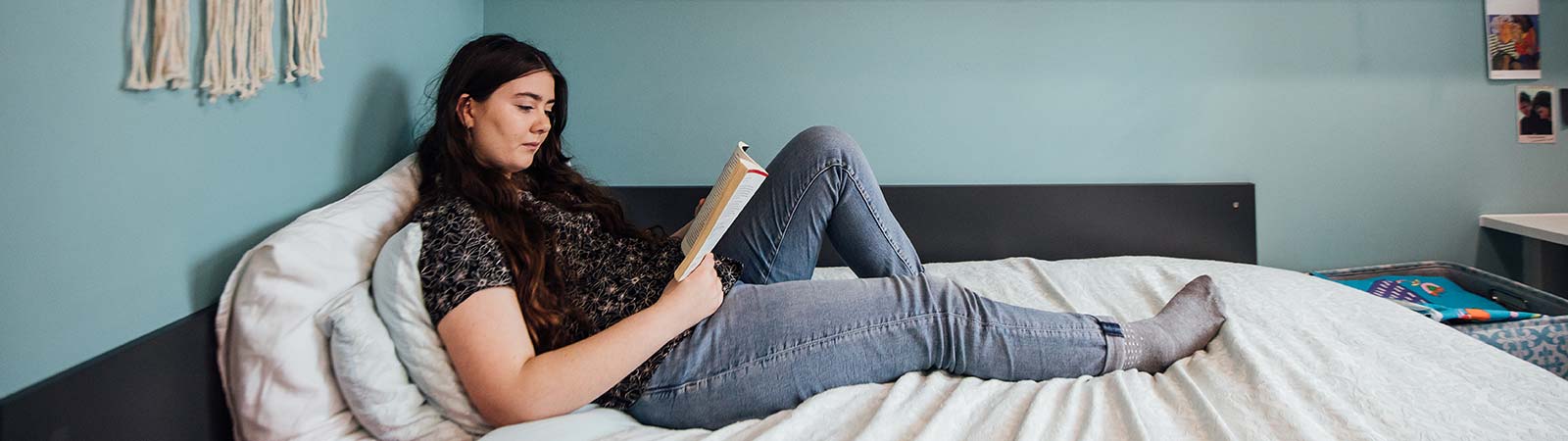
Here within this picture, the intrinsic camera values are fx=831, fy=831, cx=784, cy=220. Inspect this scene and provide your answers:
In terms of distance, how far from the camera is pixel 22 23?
683 mm

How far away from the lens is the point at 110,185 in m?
0.79

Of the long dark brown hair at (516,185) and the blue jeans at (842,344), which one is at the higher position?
the long dark brown hair at (516,185)

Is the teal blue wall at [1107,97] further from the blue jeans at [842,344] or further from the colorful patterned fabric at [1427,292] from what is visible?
the blue jeans at [842,344]

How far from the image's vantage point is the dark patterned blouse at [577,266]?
0.96m

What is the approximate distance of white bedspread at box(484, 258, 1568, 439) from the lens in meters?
0.96

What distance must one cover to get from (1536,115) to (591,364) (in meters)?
2.48

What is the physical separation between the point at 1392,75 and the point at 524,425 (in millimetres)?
2279

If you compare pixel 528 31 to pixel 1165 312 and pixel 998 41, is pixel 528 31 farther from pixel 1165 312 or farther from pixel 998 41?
pixel 1165 312

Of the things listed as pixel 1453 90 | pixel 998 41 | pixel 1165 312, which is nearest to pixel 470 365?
pixel 1165 312

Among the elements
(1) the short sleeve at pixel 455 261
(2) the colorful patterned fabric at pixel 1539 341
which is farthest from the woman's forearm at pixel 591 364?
(2) the colorful patterned fabric at pixel 1539 341

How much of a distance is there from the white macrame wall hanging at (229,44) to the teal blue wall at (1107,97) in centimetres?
91

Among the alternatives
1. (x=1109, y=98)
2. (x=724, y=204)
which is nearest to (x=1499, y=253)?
(x=1109, y=98)

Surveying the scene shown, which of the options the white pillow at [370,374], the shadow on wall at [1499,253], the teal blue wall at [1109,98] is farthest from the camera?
the shadow on wall at [1499,253]

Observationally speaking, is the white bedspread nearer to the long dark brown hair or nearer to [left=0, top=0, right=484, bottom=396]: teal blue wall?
the long dark brown hair
